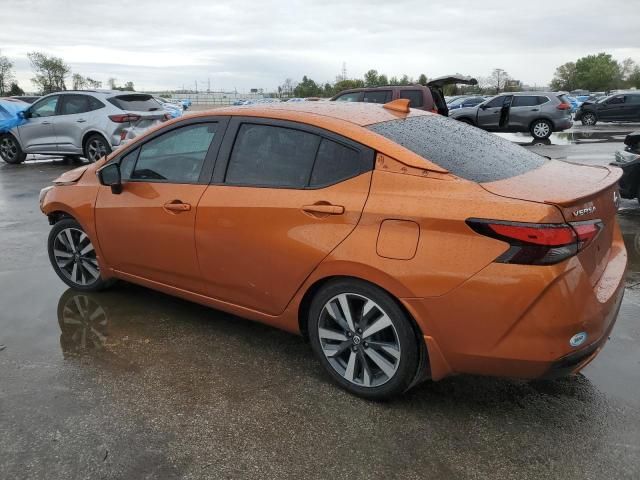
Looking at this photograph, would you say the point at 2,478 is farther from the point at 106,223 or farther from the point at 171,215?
the point at 106,223

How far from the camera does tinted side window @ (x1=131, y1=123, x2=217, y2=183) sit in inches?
145

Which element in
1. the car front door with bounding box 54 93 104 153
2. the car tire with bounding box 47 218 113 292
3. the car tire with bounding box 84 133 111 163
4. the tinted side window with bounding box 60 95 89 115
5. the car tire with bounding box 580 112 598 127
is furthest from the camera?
the car tire with bounding box 580 112 598 127

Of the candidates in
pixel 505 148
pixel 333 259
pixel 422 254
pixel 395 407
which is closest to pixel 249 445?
pixel 395 407

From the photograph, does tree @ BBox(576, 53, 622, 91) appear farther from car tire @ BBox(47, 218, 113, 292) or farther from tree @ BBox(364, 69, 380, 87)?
car tire @ BBox(47, 218, 113, 292)

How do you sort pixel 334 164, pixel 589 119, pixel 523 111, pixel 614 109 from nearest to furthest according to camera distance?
pixel 334 164
pixel 523 111
pixel 614 109
pixel 589 119

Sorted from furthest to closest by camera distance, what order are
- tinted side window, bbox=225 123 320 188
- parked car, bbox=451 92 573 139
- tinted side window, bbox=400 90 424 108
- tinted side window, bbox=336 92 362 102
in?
parked car, bbox=451 92 573 139
tinted side window, bbox=336 92 362 102
tinted side window, bbox=400 90 424 108
tinted side window, bbox=225 123 320 188

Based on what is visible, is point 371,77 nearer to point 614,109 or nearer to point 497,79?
point 497,79

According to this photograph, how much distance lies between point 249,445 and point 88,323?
2.00 meters

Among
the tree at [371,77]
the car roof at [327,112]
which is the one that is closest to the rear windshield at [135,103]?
the car roof at [327,112]

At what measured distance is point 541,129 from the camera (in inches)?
709

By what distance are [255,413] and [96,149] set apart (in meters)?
10.5

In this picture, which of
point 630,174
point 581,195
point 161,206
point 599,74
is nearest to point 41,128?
point 161,206

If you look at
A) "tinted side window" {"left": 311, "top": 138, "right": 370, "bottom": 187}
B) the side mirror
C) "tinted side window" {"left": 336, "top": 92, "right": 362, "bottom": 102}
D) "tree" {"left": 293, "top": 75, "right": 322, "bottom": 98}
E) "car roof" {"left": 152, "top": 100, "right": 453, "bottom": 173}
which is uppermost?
"car roof" {"left": 152, "top": 100, "right": 453, "bottom": 173}

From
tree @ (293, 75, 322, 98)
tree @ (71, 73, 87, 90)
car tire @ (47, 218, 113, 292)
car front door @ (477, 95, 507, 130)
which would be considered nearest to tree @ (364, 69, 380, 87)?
tree @ (293, 75, 322, 98)
